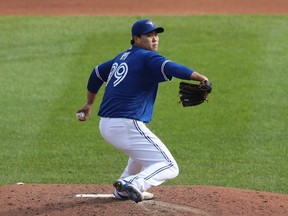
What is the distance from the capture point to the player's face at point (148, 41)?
25.6 ft

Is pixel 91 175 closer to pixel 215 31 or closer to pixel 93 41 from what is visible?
pixel 93 41

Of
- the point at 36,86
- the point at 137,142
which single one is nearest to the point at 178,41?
the point at 36,86

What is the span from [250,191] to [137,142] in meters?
1.70

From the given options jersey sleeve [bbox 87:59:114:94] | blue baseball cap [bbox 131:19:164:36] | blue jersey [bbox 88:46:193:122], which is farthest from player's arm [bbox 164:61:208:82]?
jersey sleeve [bbox 87:59:114:94]

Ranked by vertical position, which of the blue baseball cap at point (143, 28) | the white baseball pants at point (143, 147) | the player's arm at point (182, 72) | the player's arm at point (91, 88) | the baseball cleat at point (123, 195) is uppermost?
the blue baseball cap at point (143, 28)

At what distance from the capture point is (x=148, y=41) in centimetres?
783

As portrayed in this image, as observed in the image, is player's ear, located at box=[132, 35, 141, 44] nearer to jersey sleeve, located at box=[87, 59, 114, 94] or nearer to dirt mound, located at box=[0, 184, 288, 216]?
jersey sleeve, located at box=[87, 59, 114, 94]

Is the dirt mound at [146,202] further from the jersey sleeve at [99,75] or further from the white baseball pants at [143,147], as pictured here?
the jersey sleeve at [99,75]

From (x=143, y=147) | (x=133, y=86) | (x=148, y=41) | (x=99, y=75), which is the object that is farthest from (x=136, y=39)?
(x=143, y=147)

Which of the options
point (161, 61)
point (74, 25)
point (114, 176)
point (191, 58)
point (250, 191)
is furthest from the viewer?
point (74, 25)

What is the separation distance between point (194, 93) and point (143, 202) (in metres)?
1.22

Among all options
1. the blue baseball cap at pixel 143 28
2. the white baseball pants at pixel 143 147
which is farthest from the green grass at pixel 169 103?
the blue baseball cap at pixel 143 28

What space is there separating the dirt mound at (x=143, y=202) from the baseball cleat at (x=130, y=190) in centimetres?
25

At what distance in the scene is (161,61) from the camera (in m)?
7.39
